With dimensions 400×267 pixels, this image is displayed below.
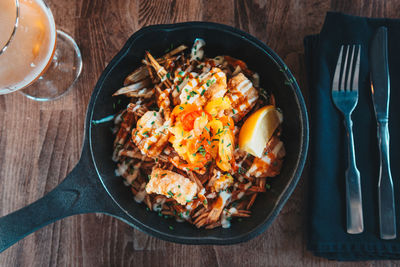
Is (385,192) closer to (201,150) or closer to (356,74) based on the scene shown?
(356,74)

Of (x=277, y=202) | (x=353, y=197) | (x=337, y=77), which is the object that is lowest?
(x=353, y=197)

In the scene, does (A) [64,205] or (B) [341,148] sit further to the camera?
(B) [341,148]

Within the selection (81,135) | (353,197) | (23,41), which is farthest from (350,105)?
(23,41)

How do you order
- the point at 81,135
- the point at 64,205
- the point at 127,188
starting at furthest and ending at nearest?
the point at 81,135 → the point at 127,188 → the point at 64,205

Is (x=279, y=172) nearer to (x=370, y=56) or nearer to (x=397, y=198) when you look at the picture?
(x=397, y=198)

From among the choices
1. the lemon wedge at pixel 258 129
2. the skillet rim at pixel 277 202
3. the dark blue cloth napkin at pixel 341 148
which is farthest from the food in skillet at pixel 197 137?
the dark blue cloth napkin at pixel 341 148

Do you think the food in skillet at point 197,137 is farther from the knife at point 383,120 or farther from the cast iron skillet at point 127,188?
the knife at point 383,120

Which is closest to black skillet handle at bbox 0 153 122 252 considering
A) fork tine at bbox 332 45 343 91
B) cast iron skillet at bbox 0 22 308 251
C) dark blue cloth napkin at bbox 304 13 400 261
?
cast iron skillet at bbox 0 22 308 251

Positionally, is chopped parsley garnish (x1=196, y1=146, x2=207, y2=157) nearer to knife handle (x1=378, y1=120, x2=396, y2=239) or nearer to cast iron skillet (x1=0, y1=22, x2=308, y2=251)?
cast iron skillet (x1=0, y1=22, x2=308, y2=251)
